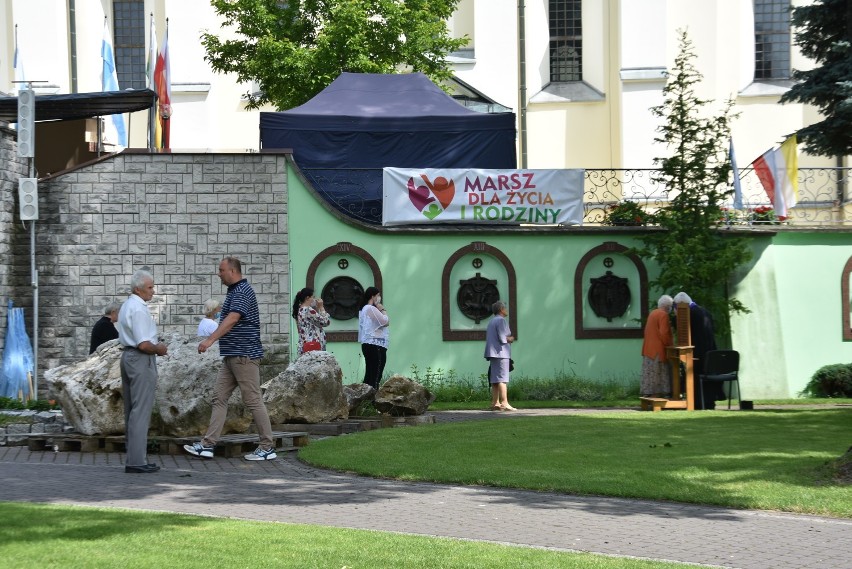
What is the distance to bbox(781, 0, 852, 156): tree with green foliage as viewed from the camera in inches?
837

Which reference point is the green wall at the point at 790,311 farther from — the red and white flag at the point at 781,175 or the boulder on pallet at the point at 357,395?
the boulder on pallet at the point at 357,395

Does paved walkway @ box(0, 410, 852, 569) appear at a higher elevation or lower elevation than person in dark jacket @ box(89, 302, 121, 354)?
lower

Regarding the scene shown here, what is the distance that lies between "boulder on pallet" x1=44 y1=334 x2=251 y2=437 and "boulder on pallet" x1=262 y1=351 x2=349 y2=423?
1643mm

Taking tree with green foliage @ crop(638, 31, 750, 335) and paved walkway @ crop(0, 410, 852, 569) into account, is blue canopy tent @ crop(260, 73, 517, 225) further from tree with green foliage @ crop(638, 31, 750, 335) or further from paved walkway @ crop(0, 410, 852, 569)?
paved walkway @ crop(0, 410, 852, 569)

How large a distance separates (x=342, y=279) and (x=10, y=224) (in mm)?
6018

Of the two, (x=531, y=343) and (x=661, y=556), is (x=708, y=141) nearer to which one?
(x=531, y=343)

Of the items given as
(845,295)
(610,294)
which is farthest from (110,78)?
(845,295)

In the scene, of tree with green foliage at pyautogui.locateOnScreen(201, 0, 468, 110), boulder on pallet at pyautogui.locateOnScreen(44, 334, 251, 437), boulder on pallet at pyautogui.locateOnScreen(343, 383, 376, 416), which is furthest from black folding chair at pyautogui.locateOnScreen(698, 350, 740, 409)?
tree with green foliage at pyautogui.locateOnScreen(201, 0, 468, 110)

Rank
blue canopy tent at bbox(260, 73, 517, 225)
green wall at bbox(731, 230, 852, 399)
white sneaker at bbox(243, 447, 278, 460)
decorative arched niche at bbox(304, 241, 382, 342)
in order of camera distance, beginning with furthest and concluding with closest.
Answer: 1. blue canopy tent at bbox(260, 73, 517, 225)
2. green wall at bbox(731, 230, 852, 399)
3. decorative arched niche at bbox(304, 241, 382, 342)
4. white sneaker at bbox(243, 447, 278, 460)

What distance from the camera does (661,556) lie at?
834cm

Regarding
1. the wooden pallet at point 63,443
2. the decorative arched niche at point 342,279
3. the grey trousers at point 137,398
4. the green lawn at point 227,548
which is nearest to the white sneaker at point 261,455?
the grey trousers at point 137,398

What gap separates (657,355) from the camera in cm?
2188

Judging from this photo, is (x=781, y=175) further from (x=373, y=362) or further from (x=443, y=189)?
(x=373, y=362)

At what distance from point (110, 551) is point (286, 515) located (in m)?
2.25
